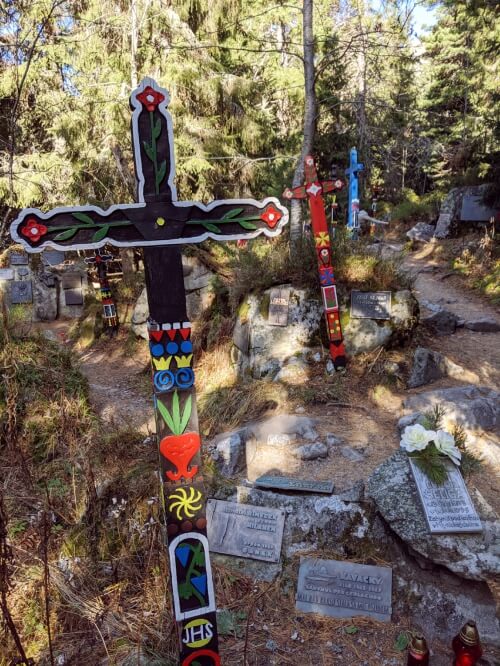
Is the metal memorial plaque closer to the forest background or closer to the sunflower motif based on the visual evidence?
the forest background

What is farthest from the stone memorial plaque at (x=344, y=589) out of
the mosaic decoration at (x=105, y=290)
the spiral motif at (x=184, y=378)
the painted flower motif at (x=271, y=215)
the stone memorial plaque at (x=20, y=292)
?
the stone memorial plaque at (x=20, y=292)

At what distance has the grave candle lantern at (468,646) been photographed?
2750 mm

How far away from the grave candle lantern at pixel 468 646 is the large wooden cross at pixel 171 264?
1525 mm

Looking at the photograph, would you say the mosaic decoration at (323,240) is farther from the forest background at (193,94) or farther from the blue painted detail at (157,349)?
the blue painted detail at (157,349)

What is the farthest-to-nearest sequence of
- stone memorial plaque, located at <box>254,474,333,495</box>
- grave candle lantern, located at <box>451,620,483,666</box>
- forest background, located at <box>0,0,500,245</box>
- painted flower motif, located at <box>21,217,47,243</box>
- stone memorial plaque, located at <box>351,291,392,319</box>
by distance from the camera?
1. forest background, located at <box>0,0,500,245</box>
2. stone memorial plaque, located at <box>351,291,392,319</box>
3. stone memorial plaque, located at <box>254,474,333,495</box>
4. grave candle lantern, located at <box>451,620,483,666</box>
5. painted flower motif, located at <box>21,217,47,243</box>

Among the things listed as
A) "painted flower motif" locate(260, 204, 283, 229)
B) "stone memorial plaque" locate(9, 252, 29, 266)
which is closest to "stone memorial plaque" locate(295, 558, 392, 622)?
"painted flower motif" locate(260, 204, 283, 229)

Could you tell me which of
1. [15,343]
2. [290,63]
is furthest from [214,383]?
[290,63]

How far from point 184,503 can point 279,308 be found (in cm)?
501

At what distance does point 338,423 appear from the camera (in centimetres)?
588

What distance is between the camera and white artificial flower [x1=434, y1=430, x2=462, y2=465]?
384 cm

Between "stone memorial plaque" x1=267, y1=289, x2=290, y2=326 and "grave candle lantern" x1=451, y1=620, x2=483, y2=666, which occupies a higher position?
"stone memorial plaque" x1=267, y1=289, x2=290, y2=326

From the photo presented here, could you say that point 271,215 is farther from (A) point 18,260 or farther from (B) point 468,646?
(A) point 18,260

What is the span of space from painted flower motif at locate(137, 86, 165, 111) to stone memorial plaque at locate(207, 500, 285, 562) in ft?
11.0

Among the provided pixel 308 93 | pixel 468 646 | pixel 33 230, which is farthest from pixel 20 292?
pixel 468 646
